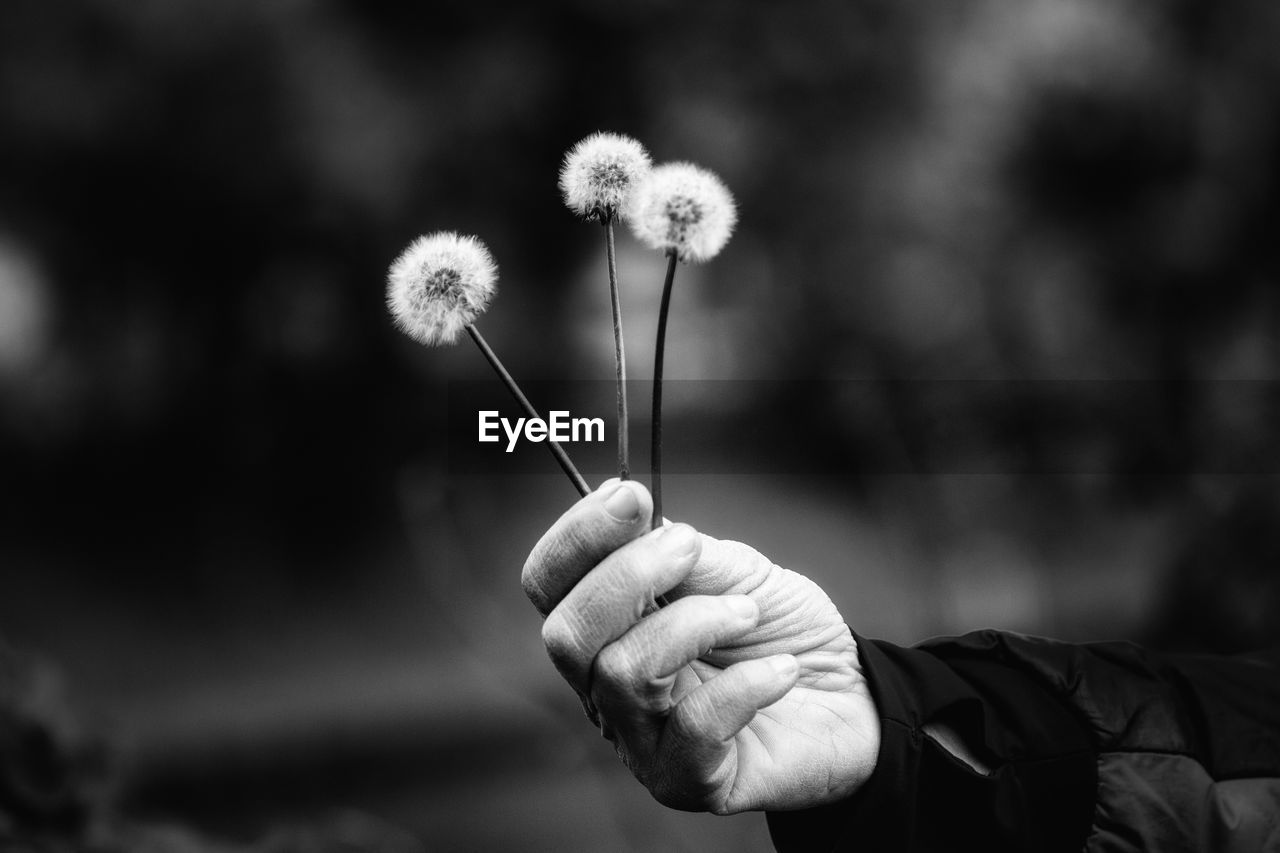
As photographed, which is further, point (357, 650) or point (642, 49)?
point (642, 49)

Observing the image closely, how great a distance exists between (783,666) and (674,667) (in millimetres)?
93

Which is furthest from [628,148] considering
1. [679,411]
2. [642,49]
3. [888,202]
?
[888,202]

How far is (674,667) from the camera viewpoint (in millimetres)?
644

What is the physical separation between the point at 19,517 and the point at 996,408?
1.98 meters

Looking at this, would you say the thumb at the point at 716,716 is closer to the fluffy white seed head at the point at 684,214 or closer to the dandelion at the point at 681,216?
the dandelion at the point at 681,216

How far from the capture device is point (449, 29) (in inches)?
70.2

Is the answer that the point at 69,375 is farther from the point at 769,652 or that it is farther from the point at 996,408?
the point at 996,408

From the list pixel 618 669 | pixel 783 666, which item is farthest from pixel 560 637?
pixel 783 666

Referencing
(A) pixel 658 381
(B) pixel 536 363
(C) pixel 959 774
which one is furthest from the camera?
(B) pixel 536 363

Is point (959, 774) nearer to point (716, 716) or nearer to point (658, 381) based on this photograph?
point (716, 716)

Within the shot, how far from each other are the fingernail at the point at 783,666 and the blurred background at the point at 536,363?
1.08 meters

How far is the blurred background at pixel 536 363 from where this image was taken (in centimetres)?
161

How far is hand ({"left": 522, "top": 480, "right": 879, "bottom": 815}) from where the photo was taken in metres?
0.64

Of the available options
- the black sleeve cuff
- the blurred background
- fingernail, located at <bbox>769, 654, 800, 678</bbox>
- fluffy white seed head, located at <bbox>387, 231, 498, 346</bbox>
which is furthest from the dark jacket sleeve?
the blurred background
